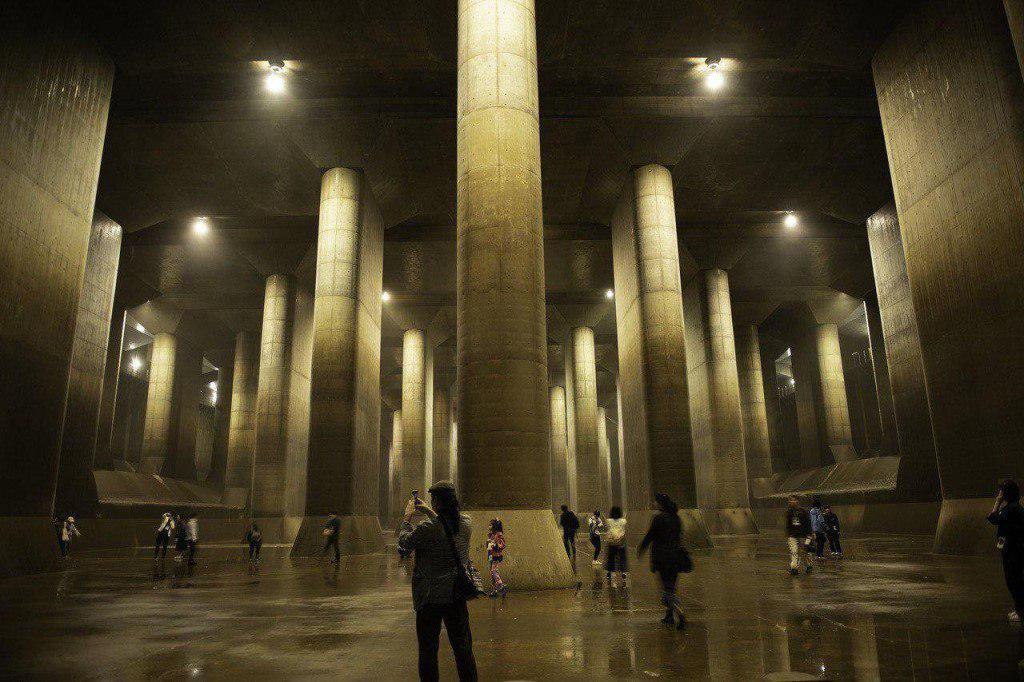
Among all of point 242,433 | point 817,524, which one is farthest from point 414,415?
point 817,524

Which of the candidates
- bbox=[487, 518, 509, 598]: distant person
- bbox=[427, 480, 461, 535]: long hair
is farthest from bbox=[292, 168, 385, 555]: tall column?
bbox=[427, 480, 461, 535]: long hair

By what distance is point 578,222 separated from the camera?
96.7ft

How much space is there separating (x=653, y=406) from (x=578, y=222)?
34.0 feet

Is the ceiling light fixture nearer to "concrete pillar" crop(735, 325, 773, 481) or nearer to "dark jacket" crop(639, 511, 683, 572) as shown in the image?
"dark jacket" crop(639, 511, 683, 572)

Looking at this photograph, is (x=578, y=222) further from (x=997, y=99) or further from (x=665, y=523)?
(x=665, y=523)

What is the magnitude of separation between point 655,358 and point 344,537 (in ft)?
40.2

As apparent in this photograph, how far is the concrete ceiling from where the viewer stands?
18.2 metres

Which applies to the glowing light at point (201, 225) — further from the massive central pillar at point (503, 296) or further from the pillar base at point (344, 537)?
the massive central pillar at point (503, 296)

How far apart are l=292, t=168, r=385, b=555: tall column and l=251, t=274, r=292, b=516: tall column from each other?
8.89 meters

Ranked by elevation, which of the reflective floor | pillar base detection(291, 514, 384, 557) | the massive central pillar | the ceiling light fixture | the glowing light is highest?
the ceiling light fixture

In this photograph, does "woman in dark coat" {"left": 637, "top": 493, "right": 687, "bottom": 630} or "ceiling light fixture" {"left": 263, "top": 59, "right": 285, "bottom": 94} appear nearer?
"woman in dark coat" {"left": 637, "top": 493, "right": 687, "bottom": 630}

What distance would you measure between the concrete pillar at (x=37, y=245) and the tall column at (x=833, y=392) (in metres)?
42.1

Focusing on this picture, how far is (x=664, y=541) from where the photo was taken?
297 inches

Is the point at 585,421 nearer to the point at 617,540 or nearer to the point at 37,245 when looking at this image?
the point at 617,540
